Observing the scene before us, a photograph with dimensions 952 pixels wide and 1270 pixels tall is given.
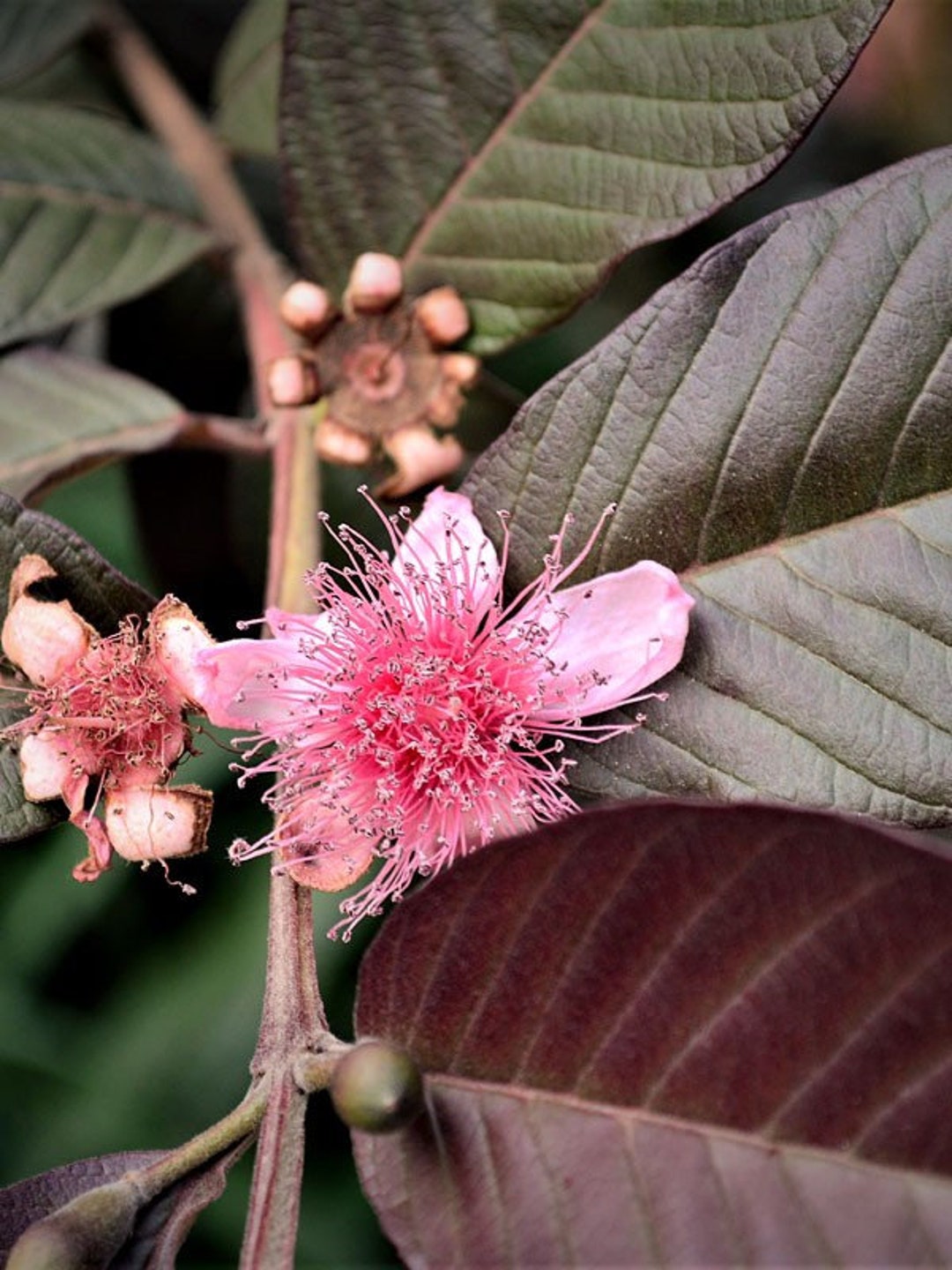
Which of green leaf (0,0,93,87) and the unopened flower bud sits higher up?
green leaf (0,0,93,87)

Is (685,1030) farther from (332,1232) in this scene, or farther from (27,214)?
(332,1232)

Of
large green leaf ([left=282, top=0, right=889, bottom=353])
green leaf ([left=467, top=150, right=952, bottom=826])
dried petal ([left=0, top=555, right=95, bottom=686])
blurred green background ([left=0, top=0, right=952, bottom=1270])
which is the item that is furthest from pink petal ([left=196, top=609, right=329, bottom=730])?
blurred green background ([left=0, top=0, right=952, bottom=1270])

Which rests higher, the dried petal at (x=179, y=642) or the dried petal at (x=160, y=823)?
the dried petal at (x=179, y=642)

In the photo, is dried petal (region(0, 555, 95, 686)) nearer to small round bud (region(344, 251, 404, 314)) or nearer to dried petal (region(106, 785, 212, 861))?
dried petal (region(106, 785, 212, 861))

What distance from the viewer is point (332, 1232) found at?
6.46 ft

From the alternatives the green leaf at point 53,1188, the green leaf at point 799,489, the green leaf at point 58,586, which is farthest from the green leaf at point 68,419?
the green leaf at point 53,1188

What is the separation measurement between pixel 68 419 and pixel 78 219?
0.90 ft

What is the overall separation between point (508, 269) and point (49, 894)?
1.28 m

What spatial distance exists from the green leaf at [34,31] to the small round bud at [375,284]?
0.71m

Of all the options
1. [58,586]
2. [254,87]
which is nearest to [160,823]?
[58,586]

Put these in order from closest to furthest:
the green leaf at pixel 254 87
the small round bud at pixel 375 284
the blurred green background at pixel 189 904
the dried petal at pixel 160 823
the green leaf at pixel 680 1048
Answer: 1. the green leaf at pixel 680 1048
2. the dried petal at pixel 160 823
3. the small round bud at pixel 375 284
4. the green leaf at pixel 254 87
5. the blurred green background at pixel 189 904

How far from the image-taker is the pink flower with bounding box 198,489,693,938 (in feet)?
3.17

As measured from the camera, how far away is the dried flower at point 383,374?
1207 millimetres

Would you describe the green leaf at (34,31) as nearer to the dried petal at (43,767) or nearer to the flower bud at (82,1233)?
the dried petal at (43,767)
